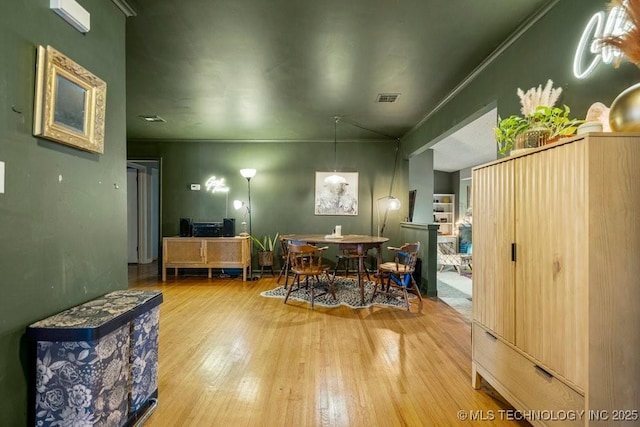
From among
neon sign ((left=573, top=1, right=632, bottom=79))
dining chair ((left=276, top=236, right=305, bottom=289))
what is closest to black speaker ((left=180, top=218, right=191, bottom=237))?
dining chair ((left=276, top=236, right=305, bottom=289))

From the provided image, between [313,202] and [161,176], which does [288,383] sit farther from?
[161,176]

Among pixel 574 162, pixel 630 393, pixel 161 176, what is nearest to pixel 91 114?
pixel 574 162

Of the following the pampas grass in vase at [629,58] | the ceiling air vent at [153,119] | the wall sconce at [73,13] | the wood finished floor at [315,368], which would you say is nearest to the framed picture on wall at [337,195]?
the wood finished floor at [315,368]

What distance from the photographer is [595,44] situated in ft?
5.23

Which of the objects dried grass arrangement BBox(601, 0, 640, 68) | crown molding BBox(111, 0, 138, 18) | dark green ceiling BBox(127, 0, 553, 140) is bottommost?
dried grass arrangement BBox(601, 0, 640, 68)

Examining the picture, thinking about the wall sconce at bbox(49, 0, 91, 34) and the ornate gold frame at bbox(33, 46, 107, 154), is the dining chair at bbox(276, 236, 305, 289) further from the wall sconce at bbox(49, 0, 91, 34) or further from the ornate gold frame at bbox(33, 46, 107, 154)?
the wall sconce at bbox(49, 0, 91, 34)

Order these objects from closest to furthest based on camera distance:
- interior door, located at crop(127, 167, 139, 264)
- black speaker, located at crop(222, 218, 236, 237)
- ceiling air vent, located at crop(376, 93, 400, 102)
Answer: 1. ceiling air vent, located at crop(376, 93, 400, 102)
2. black speaker, located at crop(222, 218, 236, 237)
3. interior door, located at crop(127, 167, 139, 264)

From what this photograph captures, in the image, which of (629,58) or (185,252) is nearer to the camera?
(629,58)

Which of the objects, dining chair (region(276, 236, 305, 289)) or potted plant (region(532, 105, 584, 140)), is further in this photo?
dining chair (region(276, 236, 305, 289))

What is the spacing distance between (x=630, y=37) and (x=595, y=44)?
0.45 meters

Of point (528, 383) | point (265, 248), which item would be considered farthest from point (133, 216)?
point (528, 383)

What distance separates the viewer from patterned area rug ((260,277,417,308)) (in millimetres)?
3920

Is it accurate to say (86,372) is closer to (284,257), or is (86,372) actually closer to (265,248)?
(284,257)

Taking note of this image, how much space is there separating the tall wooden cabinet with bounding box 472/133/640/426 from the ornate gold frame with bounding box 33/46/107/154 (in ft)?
7.73
